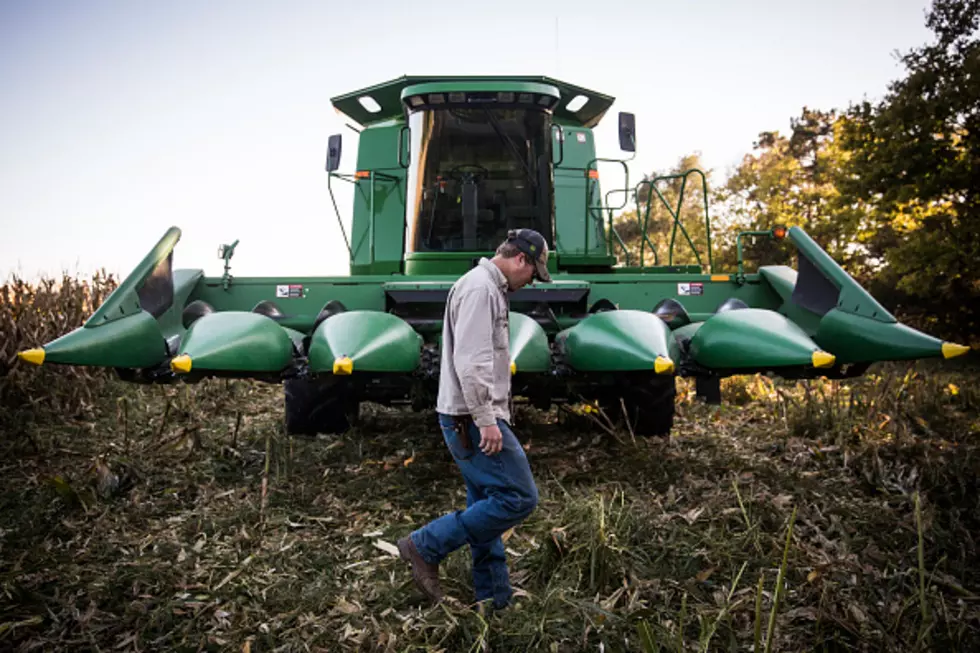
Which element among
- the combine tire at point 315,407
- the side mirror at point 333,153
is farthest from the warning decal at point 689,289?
the side mirror at point 333,153

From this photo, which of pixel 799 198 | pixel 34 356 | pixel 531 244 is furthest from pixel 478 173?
pixel 799 198

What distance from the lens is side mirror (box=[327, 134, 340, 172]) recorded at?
7.38m

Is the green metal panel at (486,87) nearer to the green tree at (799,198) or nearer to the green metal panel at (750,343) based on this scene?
the green metal panel at (750,343)

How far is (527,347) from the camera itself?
14.7 ft

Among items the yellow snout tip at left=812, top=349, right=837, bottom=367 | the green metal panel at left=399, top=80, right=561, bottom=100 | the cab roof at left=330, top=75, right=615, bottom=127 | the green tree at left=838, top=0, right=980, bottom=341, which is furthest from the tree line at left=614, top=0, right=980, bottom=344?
the yellow snout tip at left=812, top=349, right=837, bottom=367

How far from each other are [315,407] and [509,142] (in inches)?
108

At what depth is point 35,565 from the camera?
11.9 ft

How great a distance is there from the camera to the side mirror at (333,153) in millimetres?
7383

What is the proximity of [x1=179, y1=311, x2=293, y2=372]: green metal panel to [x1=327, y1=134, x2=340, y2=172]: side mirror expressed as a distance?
10.5 feet

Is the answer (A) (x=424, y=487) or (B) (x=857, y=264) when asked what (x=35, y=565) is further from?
(B) (x=857, y=264)

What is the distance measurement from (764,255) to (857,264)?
3.46 metres

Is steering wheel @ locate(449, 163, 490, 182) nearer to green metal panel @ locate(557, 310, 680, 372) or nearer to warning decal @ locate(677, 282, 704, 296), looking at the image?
warning decal @ locate(677, 282, 704, 296)

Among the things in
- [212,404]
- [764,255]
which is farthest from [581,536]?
[764,255]

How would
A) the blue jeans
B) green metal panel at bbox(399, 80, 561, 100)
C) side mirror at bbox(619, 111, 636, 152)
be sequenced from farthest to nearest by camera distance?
side mirror at bbox(619, 111, 636, 152), green metal panel at bbox(399, 80, 561, 100), the blue jeans
